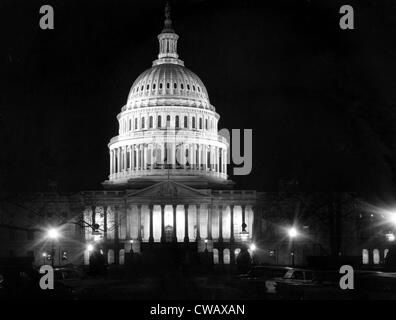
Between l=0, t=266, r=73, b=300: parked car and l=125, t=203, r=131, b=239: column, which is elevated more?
l=125, t=203, r=131, b=239: column

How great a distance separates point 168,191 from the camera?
148125 mm

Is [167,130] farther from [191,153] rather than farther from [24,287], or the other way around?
[24,287]

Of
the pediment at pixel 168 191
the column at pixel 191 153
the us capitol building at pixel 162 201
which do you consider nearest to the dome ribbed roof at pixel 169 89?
the us capitol building at pixel 162 201

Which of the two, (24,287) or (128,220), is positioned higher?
(128,220)

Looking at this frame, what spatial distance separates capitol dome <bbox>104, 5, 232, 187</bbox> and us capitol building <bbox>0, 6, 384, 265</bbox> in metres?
0.20

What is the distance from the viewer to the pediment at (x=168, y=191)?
148 m

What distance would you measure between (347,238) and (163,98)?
51.8 meters

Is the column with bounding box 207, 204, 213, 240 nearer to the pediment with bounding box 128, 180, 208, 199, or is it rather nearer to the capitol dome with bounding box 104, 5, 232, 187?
the pediment with bounding box 128, 180, 208, 199

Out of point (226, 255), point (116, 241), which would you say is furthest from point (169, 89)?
point (226, 255)

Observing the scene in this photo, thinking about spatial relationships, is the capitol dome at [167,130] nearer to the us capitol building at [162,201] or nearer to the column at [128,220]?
the us capitol building at [162,201]

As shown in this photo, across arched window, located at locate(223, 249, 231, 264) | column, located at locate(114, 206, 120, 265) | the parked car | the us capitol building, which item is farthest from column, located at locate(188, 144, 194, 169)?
the parked car

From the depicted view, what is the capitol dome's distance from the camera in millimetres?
168125

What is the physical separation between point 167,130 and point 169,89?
389 inches
